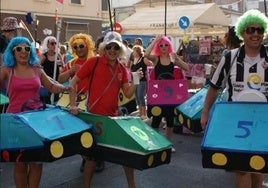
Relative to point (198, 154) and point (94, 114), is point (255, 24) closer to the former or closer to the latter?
point (94, 114)

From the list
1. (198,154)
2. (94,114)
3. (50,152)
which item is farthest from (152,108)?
(50,152)

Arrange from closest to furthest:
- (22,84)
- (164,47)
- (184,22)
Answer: (22,84), (164,47), (184,22)

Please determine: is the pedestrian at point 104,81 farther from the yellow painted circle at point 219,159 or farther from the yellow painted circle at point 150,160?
the yellow painted circle at point 219,159

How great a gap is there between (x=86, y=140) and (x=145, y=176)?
5.53 feet

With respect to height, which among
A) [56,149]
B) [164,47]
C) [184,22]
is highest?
[184,22]

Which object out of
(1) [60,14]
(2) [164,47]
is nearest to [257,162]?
(2) [164,47]

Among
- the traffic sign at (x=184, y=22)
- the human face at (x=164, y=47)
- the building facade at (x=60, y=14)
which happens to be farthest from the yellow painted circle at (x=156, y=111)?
the building facade at (x=60, y=14)

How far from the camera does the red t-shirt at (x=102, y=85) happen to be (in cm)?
391

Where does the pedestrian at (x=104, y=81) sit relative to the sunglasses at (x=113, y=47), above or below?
below

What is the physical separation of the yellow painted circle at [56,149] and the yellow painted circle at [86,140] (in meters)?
0.23

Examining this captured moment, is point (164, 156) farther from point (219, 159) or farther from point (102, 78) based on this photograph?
point (102, 78)

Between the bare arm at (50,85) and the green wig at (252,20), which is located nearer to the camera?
the green wig at (252,20)

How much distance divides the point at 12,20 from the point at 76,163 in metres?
2.25

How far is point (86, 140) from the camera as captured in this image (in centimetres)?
347
